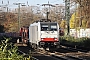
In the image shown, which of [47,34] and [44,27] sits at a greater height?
[44,27]

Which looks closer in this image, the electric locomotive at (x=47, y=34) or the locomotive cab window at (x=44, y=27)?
the electric locomotive at (x=47, y=34)

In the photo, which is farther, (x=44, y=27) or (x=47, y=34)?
(x=44, y=27)

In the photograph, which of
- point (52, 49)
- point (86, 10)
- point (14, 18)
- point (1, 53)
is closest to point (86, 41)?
point (52, 49)

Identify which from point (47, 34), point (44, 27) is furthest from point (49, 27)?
point (47, 34)

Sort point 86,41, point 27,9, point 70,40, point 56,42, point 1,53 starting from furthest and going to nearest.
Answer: point 27,9, point 70,40, point 86,41, point 56,42, point 1,53

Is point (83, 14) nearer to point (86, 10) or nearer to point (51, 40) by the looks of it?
point (86, 10)

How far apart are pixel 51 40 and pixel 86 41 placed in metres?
8.46

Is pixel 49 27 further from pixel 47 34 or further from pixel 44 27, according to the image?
pixel 47 34

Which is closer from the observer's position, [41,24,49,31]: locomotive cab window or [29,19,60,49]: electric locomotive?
[29,19,60,49]: electric locomotive

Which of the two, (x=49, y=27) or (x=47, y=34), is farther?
(x=49, y=27)

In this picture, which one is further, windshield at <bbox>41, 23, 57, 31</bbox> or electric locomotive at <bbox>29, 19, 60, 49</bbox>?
windshield at <bbox>41, 23, 57, 31</bbox>

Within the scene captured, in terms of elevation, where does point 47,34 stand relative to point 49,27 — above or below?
below

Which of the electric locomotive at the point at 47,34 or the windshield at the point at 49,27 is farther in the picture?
the windshield at the point at 49,27

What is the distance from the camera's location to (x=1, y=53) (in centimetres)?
816
